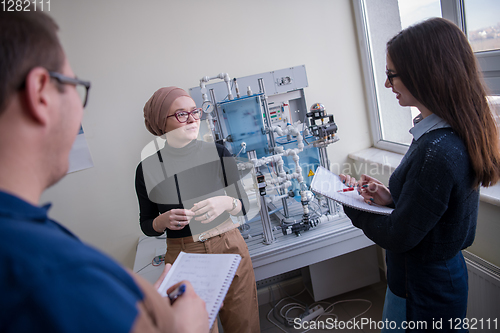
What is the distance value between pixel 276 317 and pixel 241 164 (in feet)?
4.17

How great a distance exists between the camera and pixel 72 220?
79.7 inches

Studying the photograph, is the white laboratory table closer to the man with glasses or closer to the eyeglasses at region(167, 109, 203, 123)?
the eyeglasses at region(167, 109, 203, 123)

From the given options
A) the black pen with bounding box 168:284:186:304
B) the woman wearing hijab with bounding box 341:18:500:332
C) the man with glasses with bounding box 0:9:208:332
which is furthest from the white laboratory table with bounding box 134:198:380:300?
the man with glasses with bounding box 0:9:208:332

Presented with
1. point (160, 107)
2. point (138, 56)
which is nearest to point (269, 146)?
point (160, 107)

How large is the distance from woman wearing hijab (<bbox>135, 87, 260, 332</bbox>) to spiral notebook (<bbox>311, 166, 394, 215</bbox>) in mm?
335

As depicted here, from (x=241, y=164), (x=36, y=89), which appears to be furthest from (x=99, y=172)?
(x=36, y=89)

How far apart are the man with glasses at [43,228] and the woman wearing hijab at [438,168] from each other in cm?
73

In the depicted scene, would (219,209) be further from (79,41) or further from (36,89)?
(79,41)

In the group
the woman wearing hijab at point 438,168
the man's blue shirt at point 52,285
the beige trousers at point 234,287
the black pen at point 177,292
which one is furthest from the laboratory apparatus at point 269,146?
the man's blue shirt at point 52,285

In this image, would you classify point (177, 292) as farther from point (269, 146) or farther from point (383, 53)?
point (383, 53)

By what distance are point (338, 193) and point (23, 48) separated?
106cm

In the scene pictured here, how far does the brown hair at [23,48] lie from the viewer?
351 mm

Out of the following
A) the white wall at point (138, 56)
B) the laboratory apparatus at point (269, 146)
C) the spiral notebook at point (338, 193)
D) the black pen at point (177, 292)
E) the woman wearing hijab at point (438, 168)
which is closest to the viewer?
the black pen at point (177, 292)

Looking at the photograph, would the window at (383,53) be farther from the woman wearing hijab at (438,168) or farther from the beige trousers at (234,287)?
the beige trousers at (234,287)
